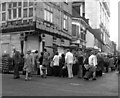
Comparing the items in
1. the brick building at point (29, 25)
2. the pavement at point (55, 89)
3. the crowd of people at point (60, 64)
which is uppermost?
the brick building at point (29, 25)

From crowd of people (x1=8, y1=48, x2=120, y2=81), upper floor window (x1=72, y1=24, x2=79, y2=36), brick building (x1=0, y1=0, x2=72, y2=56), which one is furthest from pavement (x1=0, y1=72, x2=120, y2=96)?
upper floor window (x1=72, y1=24, x2=79, y2=36)

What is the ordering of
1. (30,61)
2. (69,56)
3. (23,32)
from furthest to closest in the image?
1. (23,32)
2. (69,56)
3. (30,61)

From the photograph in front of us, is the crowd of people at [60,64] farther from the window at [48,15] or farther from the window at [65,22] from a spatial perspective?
the window at [65,22]

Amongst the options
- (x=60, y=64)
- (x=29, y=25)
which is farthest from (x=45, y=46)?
(x=60, y=64)

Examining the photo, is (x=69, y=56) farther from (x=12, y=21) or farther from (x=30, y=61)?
(x=12, y=21)

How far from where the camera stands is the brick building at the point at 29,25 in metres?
24.1

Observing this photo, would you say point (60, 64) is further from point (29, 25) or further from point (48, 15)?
point (48, 15)

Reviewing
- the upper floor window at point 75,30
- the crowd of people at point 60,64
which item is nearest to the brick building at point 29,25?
the crowd of people at point 60,64

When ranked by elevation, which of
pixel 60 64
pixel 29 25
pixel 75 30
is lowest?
pixel 60 64

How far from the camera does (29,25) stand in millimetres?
23812

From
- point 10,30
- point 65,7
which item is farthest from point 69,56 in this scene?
point 65,7

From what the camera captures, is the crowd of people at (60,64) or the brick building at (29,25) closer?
the crowd of people at (60,64)

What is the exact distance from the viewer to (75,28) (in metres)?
37.2

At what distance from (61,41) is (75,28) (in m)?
8.26
